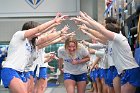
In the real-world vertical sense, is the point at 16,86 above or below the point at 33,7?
below

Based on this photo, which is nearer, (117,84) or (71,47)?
(117,84)

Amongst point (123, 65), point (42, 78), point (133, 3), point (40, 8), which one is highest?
point (40, 8)

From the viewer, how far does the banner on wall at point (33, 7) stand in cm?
1427

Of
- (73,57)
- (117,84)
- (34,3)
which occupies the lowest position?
(117,84)

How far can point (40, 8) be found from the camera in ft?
47.2

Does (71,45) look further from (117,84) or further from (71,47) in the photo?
(117,84)

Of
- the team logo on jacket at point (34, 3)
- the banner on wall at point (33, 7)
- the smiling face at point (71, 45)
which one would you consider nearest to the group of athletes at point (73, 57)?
the smiling face at point (71, 45)

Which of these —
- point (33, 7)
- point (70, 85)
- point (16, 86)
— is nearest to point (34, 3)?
point (33, 7)

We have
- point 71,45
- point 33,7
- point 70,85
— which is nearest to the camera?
point 70,85

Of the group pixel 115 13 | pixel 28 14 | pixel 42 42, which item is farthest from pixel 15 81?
pixel 28 14

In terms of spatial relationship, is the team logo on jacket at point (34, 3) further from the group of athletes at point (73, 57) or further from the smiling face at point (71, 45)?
the smiling face at point (71, 45)

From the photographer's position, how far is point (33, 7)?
14367 mm

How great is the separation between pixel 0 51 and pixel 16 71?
1.47 metres

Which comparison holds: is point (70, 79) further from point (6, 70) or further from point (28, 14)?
point (28, 14)
